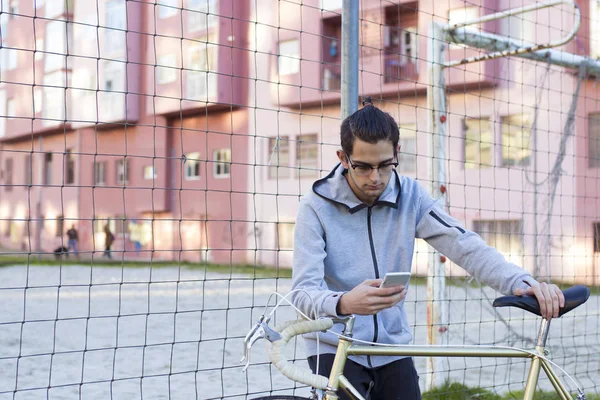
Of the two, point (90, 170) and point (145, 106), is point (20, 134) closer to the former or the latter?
point (90, 170)

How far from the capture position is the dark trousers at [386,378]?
2287 millimetres

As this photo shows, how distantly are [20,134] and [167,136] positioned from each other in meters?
9.50

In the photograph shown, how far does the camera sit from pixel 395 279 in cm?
185

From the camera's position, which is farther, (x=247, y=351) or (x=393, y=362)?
(x=393, y=362)

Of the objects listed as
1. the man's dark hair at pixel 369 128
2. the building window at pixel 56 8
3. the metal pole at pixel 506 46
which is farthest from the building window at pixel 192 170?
the man's dark hair at pixel 369 128

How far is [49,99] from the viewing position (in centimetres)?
2906

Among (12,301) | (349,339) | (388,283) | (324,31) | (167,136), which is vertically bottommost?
(12,301)

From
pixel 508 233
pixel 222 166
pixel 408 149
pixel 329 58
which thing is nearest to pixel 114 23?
pixel 222 166

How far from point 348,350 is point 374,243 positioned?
0.42 meters

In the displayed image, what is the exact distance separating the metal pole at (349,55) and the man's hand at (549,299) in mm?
1666

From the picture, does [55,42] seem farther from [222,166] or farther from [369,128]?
[369,128]

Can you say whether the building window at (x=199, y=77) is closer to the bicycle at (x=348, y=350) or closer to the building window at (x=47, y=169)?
the building window at (x=47, y=169)

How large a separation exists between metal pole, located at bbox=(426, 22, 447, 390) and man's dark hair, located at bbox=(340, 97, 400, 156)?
2.64m

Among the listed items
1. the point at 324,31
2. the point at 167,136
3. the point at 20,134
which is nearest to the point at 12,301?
the point at 324,31
